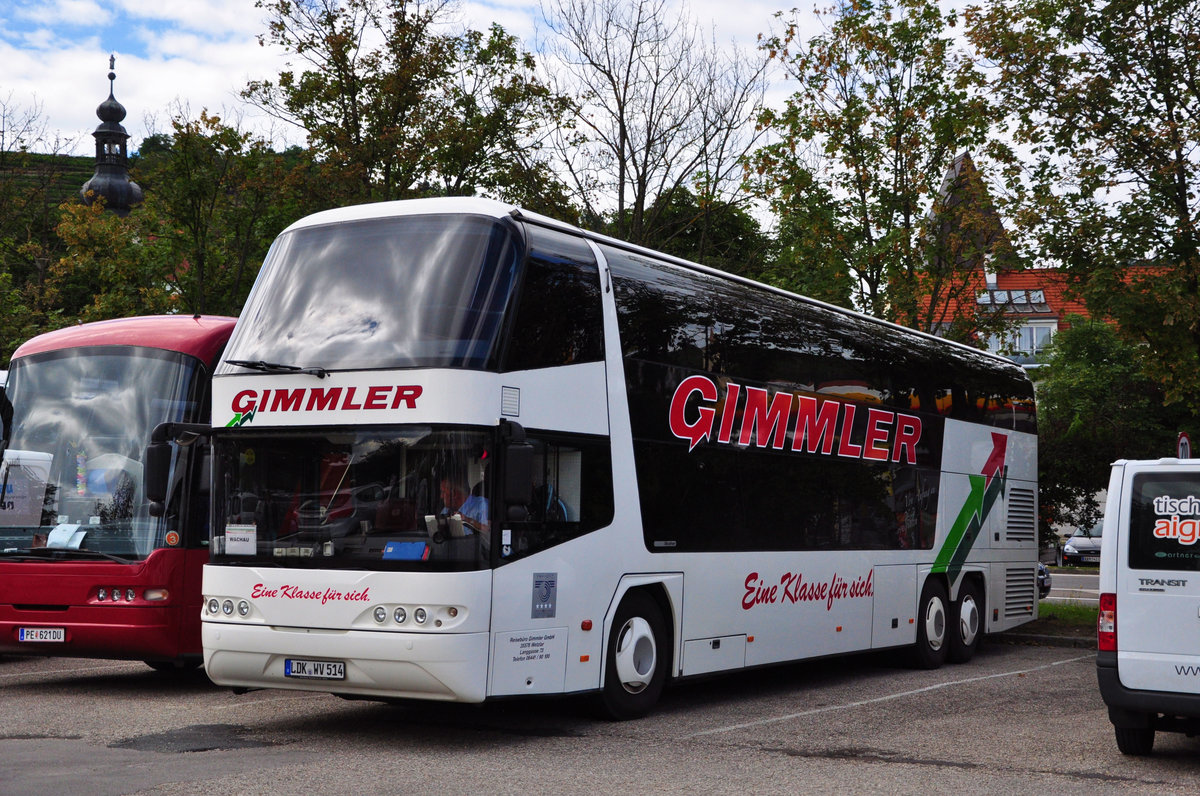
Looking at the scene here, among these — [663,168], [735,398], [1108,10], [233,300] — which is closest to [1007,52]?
[1108,10]

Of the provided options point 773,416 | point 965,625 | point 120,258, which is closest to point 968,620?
point 965,625

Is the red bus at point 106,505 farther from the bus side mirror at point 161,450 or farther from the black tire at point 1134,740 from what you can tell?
the black tire at point 1134,740

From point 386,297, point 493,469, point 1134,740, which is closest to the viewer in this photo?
point 1134,740

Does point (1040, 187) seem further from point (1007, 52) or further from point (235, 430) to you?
point (235, 430)

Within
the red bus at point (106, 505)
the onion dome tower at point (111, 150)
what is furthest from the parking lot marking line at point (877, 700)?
the onion dome tower at point (111, 150)

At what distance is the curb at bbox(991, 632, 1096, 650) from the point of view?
60.7 feet

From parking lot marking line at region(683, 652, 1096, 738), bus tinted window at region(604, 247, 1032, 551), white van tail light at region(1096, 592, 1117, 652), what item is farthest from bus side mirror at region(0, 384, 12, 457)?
white van tail light at region(1096, 592, 1117, 652)

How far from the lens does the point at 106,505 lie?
12312 mm

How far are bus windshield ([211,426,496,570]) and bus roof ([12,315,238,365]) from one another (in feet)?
9.63

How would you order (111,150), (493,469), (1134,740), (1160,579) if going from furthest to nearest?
(111,150)
(493,469)
(1134,740)
(1160,579)

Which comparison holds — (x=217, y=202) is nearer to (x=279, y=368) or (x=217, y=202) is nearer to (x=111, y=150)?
(x=279, y=368)

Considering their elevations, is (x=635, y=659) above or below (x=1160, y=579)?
below

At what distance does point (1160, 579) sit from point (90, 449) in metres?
8.82

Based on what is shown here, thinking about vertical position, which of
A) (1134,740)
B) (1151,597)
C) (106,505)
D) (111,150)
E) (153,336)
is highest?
A: (111,150)
